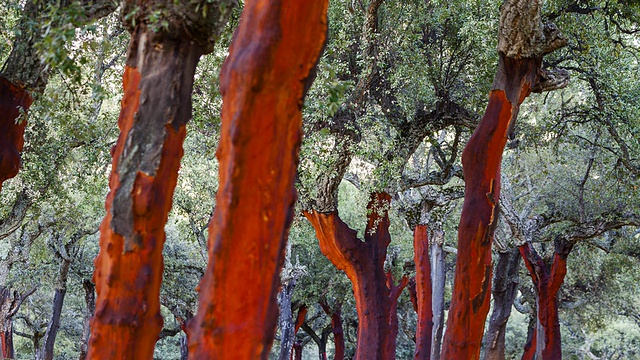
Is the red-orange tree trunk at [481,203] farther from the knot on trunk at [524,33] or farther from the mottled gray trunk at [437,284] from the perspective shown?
the mottled gray trunk at [437,284]

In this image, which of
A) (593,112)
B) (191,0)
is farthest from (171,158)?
(593,112)

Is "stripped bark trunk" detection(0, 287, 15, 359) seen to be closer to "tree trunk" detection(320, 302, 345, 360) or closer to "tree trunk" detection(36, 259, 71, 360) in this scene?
"tree trunk" detection(36, 259, 71, 360)

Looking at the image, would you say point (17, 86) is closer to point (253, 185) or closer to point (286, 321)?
point (253, 185)

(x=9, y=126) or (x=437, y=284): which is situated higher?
(x=437, y=284)

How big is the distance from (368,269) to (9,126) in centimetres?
738

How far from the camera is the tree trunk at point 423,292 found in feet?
49.2

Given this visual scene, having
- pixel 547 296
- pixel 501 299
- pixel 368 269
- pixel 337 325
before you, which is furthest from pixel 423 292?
pixel 337 325

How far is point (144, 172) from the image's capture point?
397cm

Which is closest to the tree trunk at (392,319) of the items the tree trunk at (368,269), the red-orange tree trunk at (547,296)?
the tree trunk at (368,269)

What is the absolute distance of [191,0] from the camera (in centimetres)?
423

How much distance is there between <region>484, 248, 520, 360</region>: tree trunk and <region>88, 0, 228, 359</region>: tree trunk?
1376 centimetres

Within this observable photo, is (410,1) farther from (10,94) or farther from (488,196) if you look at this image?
(10,94)

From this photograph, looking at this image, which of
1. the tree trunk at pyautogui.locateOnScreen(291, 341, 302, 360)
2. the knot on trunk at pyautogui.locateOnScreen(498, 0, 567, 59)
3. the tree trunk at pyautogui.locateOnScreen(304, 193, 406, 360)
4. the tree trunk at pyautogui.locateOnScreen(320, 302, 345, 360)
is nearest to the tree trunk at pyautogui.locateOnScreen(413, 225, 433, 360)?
the tree trunk at pyautogui.locateOnScreen(304, 193, 406, 360)

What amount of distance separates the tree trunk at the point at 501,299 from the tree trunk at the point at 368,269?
5.26 m
